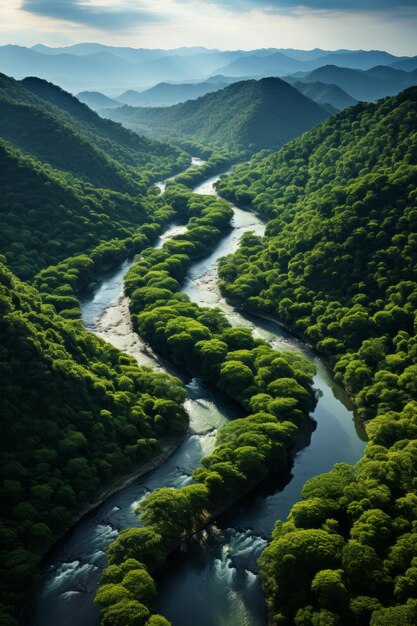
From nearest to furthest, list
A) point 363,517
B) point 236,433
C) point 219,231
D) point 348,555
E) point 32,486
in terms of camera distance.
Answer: point 348,555 → point 363,517 → point 32,486 → point 236,433 → point 219,231

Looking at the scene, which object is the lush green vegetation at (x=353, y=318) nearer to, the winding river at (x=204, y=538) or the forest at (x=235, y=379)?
the forest at (x=235, y=379)

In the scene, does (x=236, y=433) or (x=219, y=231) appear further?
(x=219, y=231)

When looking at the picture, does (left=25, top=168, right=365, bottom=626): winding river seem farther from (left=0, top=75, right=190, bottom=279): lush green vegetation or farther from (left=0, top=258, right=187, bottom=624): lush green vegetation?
(left=0, top=75, right=190, bottom=279): lush green vegetation

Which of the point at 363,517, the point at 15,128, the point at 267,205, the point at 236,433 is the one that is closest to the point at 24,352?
the point at 236,433

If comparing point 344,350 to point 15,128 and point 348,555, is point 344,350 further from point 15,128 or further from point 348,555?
point 15,128

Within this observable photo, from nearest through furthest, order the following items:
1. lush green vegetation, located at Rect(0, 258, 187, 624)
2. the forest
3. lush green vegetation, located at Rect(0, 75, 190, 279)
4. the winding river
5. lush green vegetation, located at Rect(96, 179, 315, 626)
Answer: the forest → lush green vegetation, located at Rect(96, 179, 315, 626) → the winding river → lush green vegetation, located at Rect(0, 258, 187, 624) → lush green vegetation, located at Rect(0, 75, 190, 279)

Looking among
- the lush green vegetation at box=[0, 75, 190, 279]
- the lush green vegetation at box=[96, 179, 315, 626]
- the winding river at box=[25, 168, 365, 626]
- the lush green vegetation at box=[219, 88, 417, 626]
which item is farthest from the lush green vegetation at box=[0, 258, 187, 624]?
the lush green vegetation at box=[0, 75, 190, 279]
